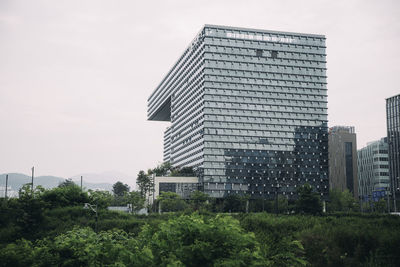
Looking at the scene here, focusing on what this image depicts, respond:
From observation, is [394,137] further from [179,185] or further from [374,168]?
[179,185]

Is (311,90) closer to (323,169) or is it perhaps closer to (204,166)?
(323,169)

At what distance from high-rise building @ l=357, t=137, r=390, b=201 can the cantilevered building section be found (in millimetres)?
45612

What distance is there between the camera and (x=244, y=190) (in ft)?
395

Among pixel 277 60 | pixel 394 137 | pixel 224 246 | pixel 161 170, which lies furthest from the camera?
pixel 161 170

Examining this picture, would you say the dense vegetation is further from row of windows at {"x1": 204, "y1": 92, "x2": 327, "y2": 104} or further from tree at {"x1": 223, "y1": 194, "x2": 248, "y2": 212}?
row of windows at {"x1": 204, "y1": 92, "x2": 327, "y2": 104}

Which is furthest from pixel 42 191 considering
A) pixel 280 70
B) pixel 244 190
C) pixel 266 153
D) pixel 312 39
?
pixel 312 39

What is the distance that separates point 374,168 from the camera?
164 m

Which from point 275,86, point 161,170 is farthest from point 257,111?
point 161,170

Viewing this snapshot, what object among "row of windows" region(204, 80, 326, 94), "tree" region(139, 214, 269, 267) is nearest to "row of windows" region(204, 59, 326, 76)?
"row of windows" region(204, 80, 326, 94)

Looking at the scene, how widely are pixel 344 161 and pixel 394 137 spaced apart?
93.5ft

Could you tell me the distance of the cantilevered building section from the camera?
12150cm

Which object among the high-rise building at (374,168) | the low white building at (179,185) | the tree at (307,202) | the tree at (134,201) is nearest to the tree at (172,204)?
the tree at (134,201)

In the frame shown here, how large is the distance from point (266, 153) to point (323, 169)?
66.0 feet

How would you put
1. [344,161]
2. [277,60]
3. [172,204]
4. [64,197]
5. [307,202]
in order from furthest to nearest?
1. [344,161]
2. [277,60]
3. [172,204]
4. [307,202]
5. [64,197]
